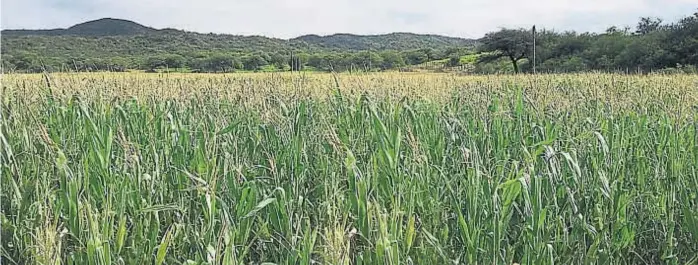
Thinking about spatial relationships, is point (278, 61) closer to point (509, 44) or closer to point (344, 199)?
point (509, 44)

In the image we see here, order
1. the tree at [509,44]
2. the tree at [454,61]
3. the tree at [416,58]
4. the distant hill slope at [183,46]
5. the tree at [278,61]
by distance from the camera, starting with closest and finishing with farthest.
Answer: the tree at [278,61], the distant hill slope at [183,46], the tree at [416,58], the tree at [509,44], the tree at [454,61]

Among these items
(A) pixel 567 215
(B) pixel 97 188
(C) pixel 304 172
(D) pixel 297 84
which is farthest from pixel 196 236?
(D) pixel 297 84

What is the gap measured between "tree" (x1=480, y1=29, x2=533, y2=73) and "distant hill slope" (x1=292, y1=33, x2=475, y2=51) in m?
20.4

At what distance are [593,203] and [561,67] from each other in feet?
111

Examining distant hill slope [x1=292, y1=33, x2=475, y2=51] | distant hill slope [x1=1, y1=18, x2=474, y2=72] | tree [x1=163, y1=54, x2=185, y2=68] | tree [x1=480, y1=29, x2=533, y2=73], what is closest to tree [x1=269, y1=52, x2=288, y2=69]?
distant hill slope [x1=1, y1=18, x2=474, y2=72]

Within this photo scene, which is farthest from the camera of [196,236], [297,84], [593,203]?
[297,84]

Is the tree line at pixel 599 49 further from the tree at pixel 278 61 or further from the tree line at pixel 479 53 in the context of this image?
the tree at pixel 278 61

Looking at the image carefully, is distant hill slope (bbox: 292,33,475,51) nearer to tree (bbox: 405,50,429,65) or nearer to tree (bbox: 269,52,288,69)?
tree (bbox: 405,50,429,65)

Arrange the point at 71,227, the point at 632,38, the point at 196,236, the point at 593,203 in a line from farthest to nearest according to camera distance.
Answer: the point at 632,38 < the point at 593,203 < the point at 71,227 < the point at 196,236

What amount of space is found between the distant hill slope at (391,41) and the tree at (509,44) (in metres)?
20.4

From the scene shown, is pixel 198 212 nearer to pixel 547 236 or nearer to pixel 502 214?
pixel 502 214

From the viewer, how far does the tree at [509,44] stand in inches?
1647

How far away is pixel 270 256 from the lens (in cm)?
248

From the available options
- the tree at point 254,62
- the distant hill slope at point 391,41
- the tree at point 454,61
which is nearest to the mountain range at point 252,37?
the distant hill slope at point 391,41
